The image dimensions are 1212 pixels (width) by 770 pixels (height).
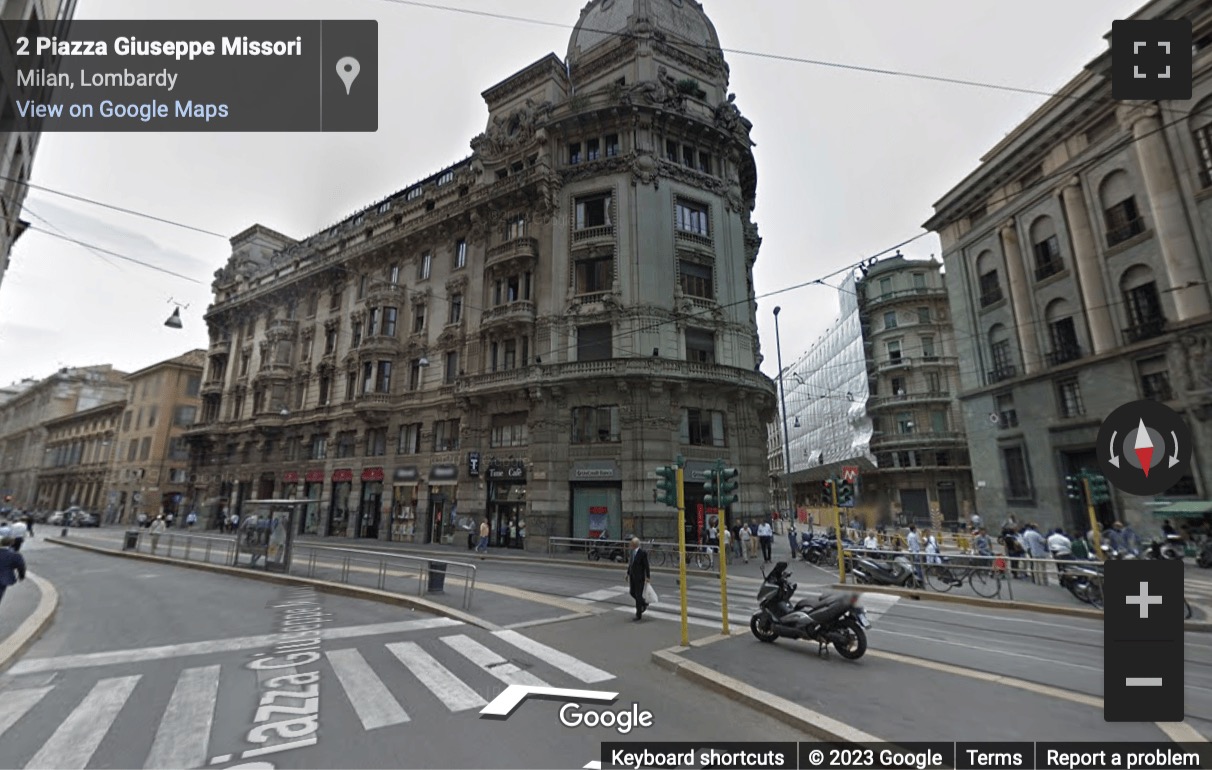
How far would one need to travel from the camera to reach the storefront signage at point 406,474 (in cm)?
2944

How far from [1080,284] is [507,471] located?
30.5 meters

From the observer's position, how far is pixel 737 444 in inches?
982

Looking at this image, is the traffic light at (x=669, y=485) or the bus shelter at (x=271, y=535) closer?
the traffic light at (x=669, y=485)

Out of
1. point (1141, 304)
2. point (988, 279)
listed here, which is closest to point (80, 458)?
point (988, 279)

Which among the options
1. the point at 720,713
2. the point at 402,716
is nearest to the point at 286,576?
the point at 402,716

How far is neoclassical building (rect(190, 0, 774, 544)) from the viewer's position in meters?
24.2

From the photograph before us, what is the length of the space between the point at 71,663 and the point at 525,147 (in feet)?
96.1

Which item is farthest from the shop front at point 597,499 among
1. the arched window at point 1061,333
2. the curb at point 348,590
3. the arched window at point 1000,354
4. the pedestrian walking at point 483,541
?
the arched window at point 1000,354

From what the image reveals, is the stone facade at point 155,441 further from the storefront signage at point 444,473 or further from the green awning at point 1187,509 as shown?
the green awning at point 1187,509

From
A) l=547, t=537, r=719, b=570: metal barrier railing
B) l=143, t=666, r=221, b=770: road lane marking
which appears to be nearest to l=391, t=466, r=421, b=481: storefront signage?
l=547, t=537, r=719, b=570: metal barrier railing

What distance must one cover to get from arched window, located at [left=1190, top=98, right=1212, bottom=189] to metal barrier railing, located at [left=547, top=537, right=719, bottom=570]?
25376 millimetres

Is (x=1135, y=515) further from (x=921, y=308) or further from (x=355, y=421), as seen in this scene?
(x=355, y=421)

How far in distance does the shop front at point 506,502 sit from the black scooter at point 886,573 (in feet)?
49.7

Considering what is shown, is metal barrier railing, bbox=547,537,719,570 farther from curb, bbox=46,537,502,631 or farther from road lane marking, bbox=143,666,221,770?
road lane marking, bbox=143,666,221,770
